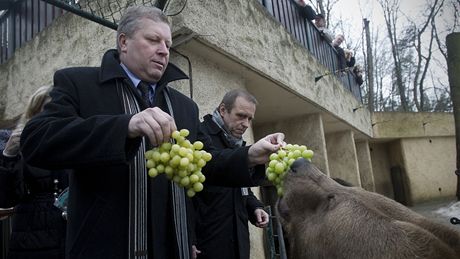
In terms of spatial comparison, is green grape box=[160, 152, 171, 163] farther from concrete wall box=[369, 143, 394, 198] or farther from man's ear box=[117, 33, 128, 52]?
concrete wall box=[369, 143, 394, 198]

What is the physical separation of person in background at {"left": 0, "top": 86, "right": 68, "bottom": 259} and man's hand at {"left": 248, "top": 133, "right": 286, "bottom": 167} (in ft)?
4.83

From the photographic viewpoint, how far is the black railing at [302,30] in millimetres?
7347

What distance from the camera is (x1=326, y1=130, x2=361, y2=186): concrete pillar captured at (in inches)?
437

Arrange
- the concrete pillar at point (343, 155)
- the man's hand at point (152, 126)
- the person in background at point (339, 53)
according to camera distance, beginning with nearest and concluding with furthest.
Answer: the man's hand at point (152, 126) < the concrete pillar at point (343, 155) < the person in background at point (339, 53)

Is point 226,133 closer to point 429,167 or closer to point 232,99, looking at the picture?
point 232,99

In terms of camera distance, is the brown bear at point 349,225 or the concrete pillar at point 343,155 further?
the concrete pillar at point 343,155

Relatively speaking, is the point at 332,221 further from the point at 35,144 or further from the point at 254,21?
the point at 254,21

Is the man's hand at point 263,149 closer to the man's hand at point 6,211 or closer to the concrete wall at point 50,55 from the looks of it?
the man's hand at point 6,211

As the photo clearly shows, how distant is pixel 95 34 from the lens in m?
4.54

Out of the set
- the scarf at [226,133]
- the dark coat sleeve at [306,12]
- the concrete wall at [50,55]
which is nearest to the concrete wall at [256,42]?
the concrete wall at [50,55]

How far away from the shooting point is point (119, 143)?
4.83 feet

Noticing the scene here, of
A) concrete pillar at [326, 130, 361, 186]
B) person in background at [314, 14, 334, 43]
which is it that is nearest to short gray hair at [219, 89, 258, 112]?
person in background at [314, 14, 334, 43]

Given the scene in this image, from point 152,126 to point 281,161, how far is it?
2.49 ft

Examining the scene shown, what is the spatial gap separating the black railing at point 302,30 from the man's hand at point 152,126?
17.6 ft
